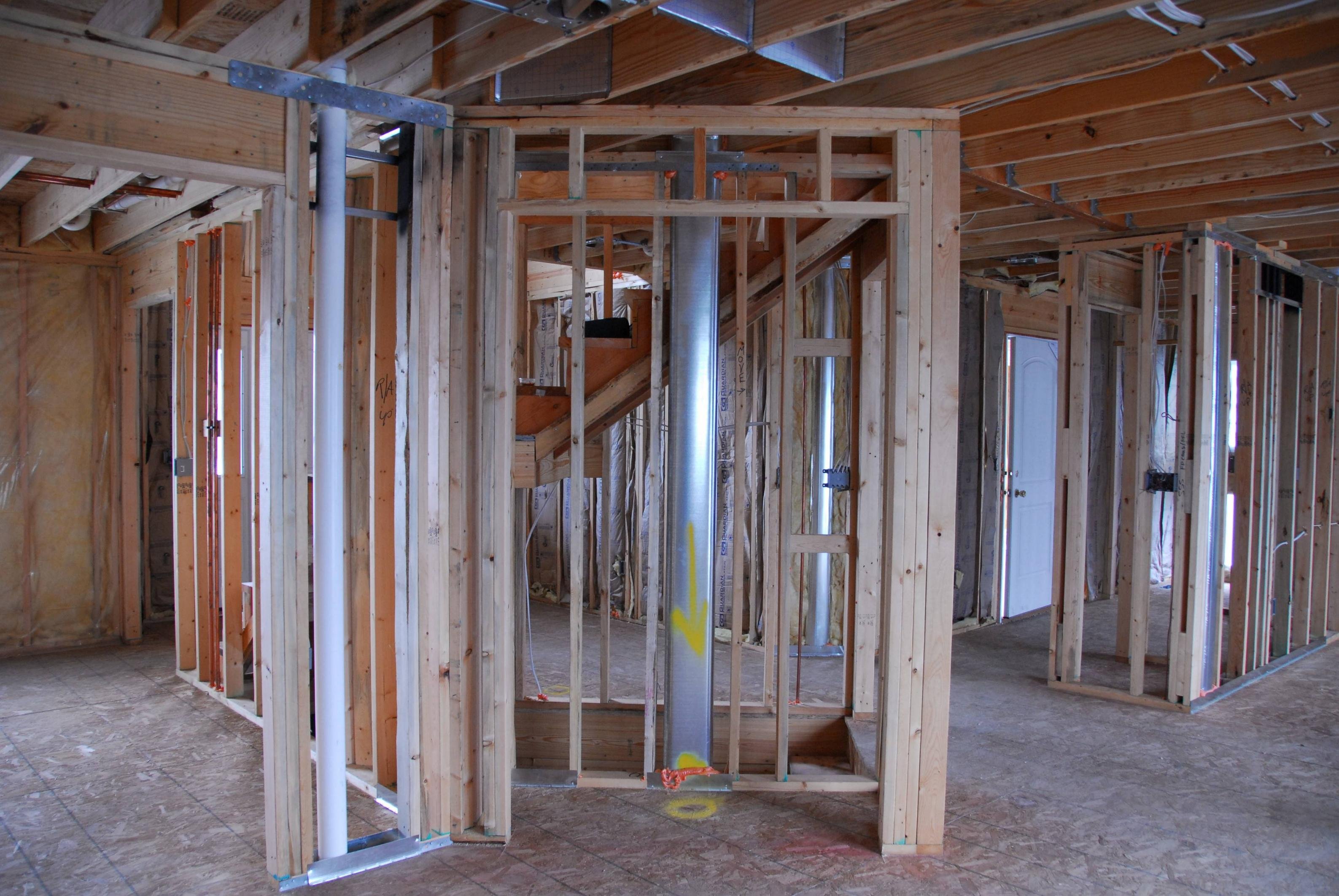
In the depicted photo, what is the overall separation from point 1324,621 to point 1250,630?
1.81m

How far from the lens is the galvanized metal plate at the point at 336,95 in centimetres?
282

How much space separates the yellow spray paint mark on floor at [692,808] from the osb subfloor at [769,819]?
0.05 ft

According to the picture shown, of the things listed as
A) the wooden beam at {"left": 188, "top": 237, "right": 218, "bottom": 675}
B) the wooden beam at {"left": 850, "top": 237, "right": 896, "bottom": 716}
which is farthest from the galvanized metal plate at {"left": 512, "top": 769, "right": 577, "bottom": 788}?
the wooden beam at {"left": 188, "top": 237, "right": 218, "bottom": 675}

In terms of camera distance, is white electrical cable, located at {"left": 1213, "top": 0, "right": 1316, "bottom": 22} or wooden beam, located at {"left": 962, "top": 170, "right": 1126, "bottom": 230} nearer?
white electrical cable, located at {"left": 1213, "top": 0, "right": 1316, "bottom": 22}

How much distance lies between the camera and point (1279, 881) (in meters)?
3.18

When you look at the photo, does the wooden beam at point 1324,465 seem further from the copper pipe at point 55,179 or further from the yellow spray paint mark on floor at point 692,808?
the copper pipe at point 55,179

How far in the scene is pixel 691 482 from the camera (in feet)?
12.3

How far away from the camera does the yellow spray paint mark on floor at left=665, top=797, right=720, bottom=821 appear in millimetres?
3670

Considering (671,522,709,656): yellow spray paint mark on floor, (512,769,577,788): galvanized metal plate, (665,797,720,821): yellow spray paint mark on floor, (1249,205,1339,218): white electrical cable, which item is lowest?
(665,797,720,821): yellow spray paint mark on floor

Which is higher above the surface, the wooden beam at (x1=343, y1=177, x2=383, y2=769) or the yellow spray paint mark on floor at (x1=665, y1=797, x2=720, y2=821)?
the wooden beam at (x1=343, y1=177, x2=383, y2=769)

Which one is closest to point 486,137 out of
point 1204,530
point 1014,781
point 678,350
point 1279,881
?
point 678,350

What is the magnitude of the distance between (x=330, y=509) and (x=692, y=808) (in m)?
1.90

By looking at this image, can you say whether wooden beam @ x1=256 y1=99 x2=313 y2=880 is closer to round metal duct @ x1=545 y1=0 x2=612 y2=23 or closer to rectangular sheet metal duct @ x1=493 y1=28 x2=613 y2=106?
round metal duct @ x1=545 y1=0 x2=612 y2=23

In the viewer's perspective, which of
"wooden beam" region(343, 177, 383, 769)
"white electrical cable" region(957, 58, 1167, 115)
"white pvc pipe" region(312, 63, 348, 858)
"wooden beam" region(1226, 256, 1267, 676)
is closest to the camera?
"white pvc pipe" region(312, 63, 348, 858)
